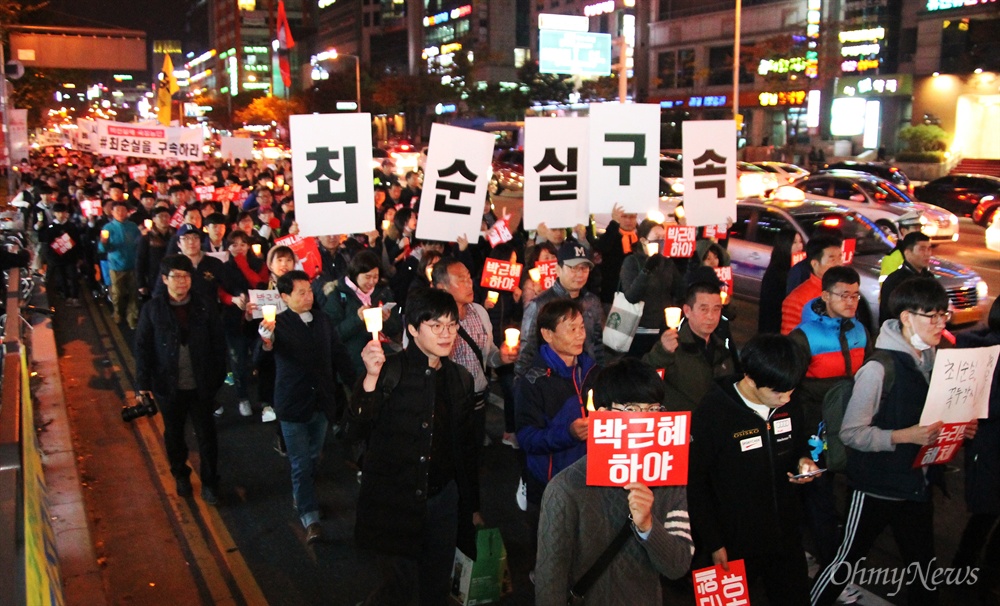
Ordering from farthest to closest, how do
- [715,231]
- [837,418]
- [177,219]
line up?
[177,219]
[715,231]
[837,418]

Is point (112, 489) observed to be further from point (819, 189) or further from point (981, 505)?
point (819, 189)

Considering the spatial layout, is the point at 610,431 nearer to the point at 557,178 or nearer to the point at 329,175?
the point at 329,175

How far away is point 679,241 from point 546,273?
5.57ft

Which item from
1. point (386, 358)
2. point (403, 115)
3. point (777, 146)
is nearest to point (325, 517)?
point (386, 358)

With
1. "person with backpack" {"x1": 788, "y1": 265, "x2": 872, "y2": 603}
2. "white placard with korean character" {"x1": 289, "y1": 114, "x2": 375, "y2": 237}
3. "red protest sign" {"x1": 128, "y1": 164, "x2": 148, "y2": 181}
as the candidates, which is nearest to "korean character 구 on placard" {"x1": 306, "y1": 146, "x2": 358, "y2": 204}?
"white placard with korean character" {"x1": 289, "y1": 114, "x2": 375, "y2": 237}

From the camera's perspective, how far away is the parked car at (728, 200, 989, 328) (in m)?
10.8

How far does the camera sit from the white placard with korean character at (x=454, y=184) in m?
7.24

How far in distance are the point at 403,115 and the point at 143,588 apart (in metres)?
78.3

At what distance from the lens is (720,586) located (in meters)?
3.56

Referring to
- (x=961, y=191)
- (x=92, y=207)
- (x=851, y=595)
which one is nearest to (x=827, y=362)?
(x=851, y=595)

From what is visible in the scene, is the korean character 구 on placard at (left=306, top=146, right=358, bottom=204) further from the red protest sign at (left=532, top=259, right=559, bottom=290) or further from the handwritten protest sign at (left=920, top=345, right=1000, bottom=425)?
the handwritten protest sign at (left=920, top=345, right=1000, bottom=425)

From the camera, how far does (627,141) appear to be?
25.4 feet

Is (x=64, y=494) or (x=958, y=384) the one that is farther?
(x=64, y=494)

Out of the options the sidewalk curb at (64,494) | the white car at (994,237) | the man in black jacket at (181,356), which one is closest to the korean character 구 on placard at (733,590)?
the sidewalk curb at (64,494)
